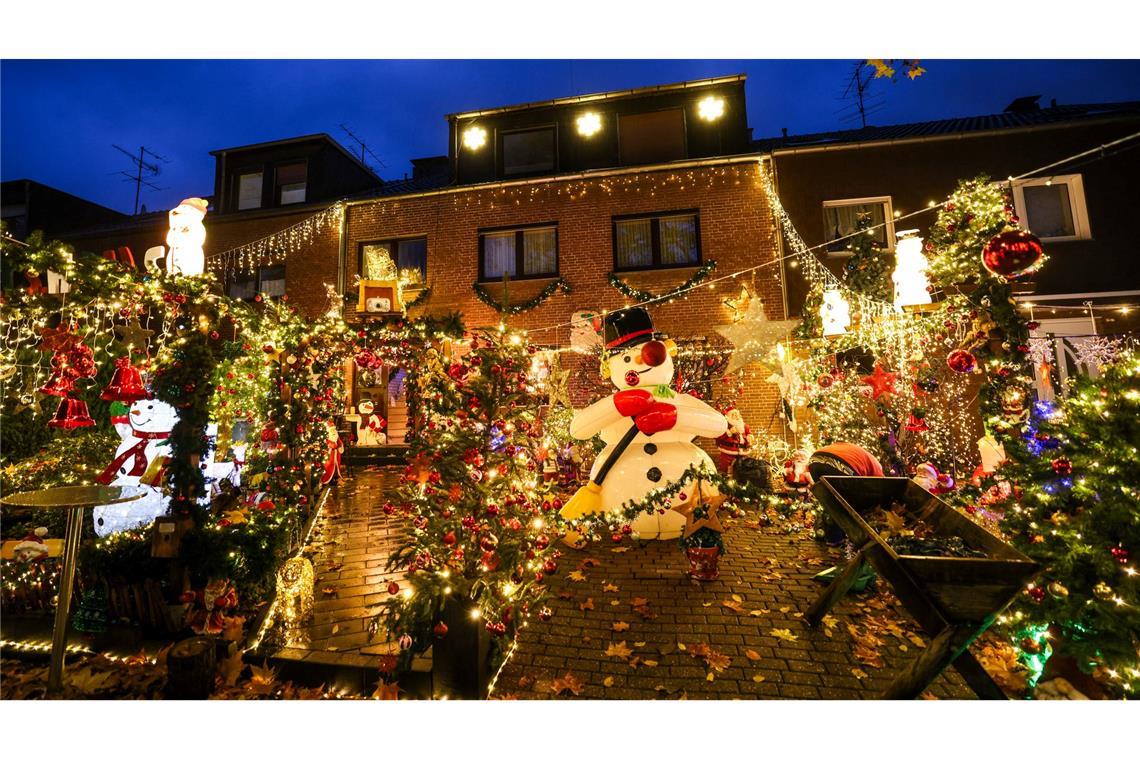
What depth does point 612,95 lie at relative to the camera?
11.7 m

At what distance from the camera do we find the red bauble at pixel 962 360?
476cm

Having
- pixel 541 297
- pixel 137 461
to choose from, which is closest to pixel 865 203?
pixel 541 297

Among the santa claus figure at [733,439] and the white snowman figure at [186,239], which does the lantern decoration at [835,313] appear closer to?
the santa claus figure at [733,439]

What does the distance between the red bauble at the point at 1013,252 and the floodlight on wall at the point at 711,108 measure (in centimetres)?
946

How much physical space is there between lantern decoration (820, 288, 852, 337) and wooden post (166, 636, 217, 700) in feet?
27.7

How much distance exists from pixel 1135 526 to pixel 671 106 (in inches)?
466

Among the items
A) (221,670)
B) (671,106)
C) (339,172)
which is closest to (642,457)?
(221,670)

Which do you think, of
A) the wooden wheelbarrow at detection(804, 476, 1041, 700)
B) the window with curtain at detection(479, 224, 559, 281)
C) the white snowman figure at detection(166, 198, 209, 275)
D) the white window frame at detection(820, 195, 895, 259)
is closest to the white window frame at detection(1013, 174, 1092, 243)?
the white window frame at detection(820, 195, 895, 259)

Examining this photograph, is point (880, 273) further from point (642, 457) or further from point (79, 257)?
point (79, 257)

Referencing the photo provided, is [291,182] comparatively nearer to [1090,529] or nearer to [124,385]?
[124,385]

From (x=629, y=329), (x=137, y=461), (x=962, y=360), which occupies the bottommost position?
(x=137, y=461)

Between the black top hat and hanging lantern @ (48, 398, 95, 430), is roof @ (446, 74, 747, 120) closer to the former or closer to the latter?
the black top hat

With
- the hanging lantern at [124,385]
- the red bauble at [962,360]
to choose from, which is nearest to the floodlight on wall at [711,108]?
the red bauble at [962,360]

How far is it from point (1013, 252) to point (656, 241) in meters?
8.24
